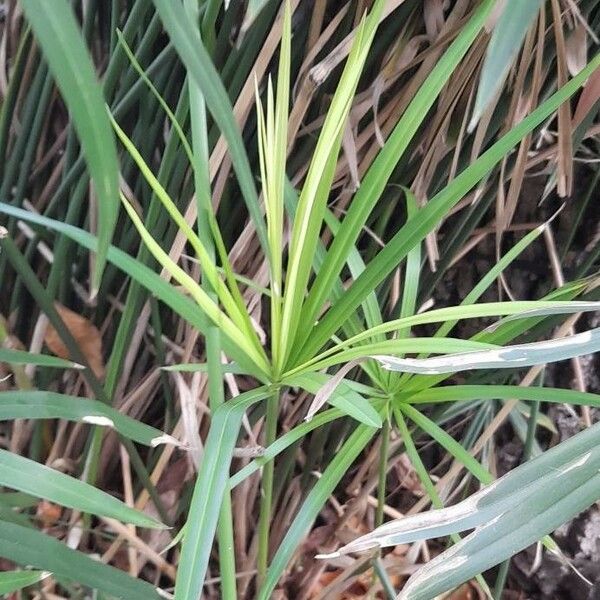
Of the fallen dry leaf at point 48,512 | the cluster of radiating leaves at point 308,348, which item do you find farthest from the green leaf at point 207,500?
the fallen dry leaf at point 48,512

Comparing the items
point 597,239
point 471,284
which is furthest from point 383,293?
point 597,239

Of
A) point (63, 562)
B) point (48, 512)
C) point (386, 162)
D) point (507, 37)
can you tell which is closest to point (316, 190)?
point (386, 162)

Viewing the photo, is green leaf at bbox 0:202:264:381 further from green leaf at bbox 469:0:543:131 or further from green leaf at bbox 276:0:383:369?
green leaf at bbox 469:0:543:131

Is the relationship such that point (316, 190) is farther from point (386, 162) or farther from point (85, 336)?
point (85, 336)

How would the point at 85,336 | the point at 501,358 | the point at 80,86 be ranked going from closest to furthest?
the point at 80,86, the point at 501,358, the point at 85,336

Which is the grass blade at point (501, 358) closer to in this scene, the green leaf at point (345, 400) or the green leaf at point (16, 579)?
the green leaf at point (345, 400)

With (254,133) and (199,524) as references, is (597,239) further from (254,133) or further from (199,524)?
(199,524)

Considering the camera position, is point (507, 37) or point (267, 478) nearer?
point (507, 37)
